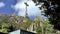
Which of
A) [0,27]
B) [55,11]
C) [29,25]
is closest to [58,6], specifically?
[55,11]

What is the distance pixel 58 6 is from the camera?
1343cm

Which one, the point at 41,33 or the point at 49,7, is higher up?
the point at 49,7

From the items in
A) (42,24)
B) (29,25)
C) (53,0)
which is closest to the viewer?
(53,0)

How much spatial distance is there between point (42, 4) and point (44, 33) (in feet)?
107

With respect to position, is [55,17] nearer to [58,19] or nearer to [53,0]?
[58,19]

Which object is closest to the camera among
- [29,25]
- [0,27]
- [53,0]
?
[53,0]

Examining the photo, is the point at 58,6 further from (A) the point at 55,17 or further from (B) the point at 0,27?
(B) the point at 0,27

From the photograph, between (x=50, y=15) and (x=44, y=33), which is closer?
(x=50, y=15)

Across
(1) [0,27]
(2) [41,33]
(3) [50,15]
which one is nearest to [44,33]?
(2) [41,33]

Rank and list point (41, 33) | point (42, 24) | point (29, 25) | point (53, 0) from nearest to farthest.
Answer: point (53, 0) → point (41, 33) → point (42, 24) → point (29, 25)

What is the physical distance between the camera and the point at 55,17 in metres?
13.8

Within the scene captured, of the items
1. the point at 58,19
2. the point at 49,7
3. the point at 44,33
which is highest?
the point at 49,7

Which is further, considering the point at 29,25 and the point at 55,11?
the point at 29,25

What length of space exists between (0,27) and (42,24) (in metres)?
12.0
